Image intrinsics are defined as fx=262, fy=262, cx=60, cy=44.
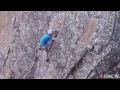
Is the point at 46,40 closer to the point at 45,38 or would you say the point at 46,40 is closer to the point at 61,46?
Result: the point at 45,38

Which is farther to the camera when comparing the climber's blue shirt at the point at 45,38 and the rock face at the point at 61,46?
the climber's blue shirt at the point at 45,38

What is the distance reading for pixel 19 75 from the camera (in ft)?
73.3

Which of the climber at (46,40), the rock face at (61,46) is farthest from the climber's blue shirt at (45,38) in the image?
the rock face at (61,46)

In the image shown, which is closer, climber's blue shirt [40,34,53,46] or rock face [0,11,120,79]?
rock face [0,11,120,79]

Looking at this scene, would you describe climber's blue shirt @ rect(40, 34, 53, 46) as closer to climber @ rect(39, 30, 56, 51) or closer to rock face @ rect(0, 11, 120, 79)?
climber @ rect(39, 30, 56, 51)

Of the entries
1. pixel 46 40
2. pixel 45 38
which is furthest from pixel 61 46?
pixel 45 38

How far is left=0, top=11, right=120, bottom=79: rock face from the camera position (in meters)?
17.6

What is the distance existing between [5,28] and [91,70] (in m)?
10.0

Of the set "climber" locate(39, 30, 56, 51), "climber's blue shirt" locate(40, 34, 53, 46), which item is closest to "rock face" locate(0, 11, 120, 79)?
"climber" locate(39, 30, 56, 51)

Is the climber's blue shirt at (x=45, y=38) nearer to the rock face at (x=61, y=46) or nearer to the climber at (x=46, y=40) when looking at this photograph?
the climber at (x=46, y=40)

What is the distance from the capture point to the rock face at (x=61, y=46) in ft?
57.6
